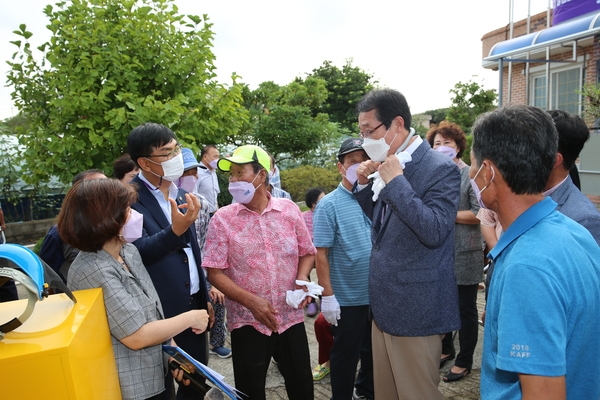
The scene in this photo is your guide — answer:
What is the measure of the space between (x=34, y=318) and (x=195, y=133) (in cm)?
441

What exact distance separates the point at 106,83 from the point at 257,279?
3.61 metres

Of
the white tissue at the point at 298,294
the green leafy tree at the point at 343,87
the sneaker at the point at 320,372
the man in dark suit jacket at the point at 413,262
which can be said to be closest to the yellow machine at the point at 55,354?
the white tissue at the point at 298,294

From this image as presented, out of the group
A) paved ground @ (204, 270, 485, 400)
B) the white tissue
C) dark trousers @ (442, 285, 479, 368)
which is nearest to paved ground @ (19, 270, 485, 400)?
paved ground @ (204, 270, 485, 400)

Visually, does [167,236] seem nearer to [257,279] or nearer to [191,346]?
[257,279]

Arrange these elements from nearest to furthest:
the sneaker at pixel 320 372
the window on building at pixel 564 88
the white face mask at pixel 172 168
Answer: the white face mask at pixel 172 168
the sneaker at pixel 320 372
the window on building at pixel 564 88

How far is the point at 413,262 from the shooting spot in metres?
2.21

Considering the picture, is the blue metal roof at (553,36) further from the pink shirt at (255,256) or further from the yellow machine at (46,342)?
the yellow machine at (46,342)

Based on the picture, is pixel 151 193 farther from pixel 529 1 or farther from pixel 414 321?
pixel 529 1

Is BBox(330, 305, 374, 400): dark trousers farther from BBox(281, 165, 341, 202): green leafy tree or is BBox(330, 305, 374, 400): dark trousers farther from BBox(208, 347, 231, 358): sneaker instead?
BBox(281, 165, 341, 202): green leafy tree

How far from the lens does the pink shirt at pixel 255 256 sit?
8.70 feet

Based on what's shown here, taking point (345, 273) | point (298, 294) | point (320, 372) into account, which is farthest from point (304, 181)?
point (298, 294)

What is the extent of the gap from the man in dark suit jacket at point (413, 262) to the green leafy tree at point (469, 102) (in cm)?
1560

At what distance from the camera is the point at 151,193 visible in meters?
2.78

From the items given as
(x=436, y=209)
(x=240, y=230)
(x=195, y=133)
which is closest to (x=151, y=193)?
(x=240, y=230)
